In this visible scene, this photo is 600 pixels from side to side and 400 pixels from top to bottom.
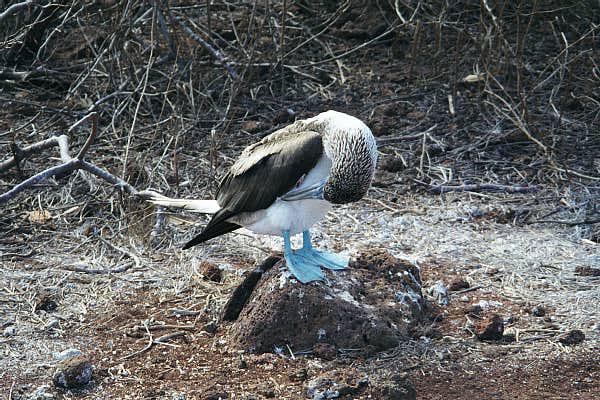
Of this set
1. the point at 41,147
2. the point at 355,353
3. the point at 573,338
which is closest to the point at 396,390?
the point at 355,353

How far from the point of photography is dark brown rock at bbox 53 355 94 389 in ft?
12.1

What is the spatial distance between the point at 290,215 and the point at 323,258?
301mm

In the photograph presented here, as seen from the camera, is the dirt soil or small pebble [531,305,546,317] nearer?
the dirt soil

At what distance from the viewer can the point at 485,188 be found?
585 cm

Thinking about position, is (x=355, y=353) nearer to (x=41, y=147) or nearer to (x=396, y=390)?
(x=396, y=390)

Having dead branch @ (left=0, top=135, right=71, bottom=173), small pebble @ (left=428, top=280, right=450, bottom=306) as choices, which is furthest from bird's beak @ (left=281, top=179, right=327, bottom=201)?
dead branch @ (left=0, top=135, right=71, bottom=173)

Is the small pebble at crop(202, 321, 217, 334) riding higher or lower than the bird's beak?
lower

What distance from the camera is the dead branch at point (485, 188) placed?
582cm

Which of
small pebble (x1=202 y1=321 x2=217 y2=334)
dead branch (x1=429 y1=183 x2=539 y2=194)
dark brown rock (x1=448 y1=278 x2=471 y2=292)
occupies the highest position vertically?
small pebble (x1=202 y1=321 x2=217 y2=334)

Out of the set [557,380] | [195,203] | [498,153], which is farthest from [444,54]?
[557,380]

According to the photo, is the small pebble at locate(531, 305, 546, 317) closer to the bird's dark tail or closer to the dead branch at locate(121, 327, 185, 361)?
the bird's dark tail

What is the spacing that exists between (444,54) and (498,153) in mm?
1360

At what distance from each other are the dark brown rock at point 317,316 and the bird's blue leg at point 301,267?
32 mm

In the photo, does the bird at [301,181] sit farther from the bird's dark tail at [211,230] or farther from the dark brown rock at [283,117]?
the dark brown rock at [283,117]
